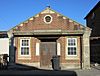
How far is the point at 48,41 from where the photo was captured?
1016 inches

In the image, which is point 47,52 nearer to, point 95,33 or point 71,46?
point 71,46

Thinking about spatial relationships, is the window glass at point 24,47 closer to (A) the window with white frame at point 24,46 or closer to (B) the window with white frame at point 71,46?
(A) the window with white frame at point 24,46

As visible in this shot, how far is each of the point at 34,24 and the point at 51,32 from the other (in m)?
1.88

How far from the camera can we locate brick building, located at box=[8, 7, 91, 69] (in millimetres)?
25047

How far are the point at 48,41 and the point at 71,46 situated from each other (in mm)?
2272

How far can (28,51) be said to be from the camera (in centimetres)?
2552

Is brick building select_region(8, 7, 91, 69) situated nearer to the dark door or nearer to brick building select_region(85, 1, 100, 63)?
the dark door

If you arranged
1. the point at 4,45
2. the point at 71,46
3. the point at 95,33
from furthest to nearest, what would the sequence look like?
1. the point at 95,33
2. the point at 4,45
3. the point at 71,46

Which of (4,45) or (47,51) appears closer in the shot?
(47,51)

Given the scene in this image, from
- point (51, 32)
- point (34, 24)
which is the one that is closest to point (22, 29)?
point (34, 24)

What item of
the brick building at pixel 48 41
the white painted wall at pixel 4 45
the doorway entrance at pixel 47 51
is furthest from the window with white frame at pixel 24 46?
the white painted wall at pixel 4 45

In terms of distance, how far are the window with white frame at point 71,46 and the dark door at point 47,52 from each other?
1.40 meters

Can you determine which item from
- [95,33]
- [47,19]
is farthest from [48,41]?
[95,33]

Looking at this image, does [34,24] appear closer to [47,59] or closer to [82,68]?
[47,59]
